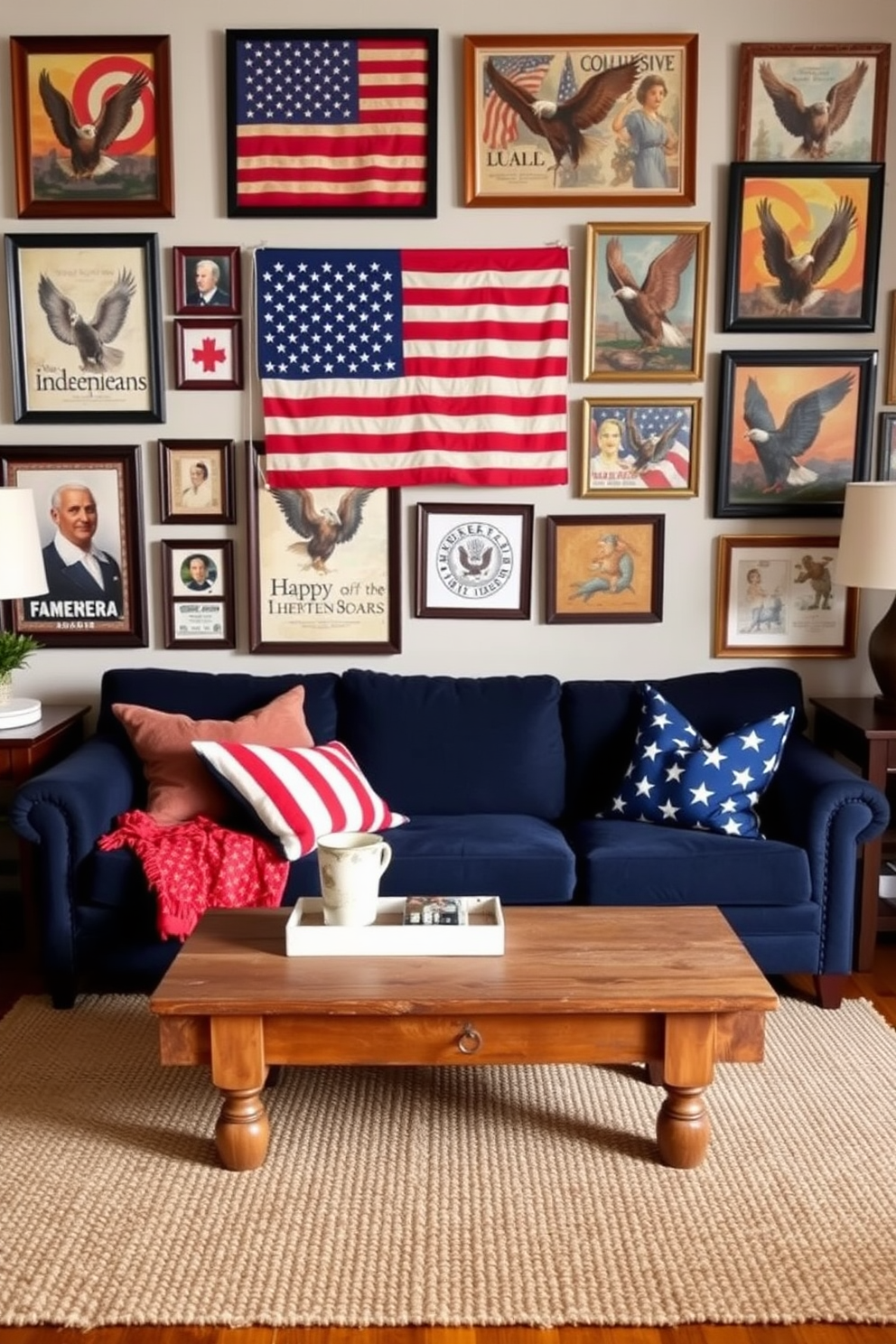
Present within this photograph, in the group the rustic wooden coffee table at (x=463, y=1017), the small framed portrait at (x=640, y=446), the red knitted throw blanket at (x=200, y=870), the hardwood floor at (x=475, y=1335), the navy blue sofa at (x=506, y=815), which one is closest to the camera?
the hardwood floor at (x=475, y=1335)

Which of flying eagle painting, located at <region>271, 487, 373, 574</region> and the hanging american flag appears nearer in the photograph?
the hanging american flag

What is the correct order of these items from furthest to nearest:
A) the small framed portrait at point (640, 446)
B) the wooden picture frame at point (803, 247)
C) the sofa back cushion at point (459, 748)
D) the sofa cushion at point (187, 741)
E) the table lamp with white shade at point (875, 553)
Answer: the small framed portrait at point (640, 446) < the wooden picture frame at point (803, 247) < the sofa back cushion at point (459, 748) < the table lamp with white shade at point (875, 553) < the sofa cushion at point (187, 741)

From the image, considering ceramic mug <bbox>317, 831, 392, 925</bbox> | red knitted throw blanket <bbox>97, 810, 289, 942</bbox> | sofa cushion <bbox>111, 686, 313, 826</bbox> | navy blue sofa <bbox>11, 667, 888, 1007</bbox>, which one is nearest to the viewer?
ceramic mug <bbox>317, 831, 392, 925</bbox>

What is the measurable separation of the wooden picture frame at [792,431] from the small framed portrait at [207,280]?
162 centimetres

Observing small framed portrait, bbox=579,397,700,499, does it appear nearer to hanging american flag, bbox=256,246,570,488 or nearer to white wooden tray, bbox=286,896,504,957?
hanging american flag, bbox=256,246,570,488

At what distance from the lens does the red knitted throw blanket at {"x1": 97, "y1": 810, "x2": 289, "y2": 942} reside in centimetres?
296

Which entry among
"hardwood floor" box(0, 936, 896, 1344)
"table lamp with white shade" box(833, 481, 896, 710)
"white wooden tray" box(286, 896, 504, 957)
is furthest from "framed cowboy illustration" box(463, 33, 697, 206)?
"hardwood floor" box(0, 936, 896, 1344)

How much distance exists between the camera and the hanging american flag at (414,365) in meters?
3.71

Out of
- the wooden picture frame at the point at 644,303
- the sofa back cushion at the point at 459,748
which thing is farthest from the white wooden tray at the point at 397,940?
the wooden picture frame at the point at 644,303

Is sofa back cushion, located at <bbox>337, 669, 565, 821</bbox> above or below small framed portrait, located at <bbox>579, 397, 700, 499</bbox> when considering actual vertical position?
below

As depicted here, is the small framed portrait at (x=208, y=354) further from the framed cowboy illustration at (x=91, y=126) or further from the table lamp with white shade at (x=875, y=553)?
the table lamp with white shade at (x=875, y=553)

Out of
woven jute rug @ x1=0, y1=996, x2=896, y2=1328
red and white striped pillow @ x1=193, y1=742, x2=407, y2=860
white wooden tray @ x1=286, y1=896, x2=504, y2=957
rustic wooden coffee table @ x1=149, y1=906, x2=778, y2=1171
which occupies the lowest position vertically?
woven jute rug @ x1=0, y1=996, x2=896, y2=1328

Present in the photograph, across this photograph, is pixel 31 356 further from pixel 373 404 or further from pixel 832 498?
pixel 832 498

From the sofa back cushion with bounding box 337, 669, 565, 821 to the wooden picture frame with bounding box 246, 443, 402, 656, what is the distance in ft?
1.05
